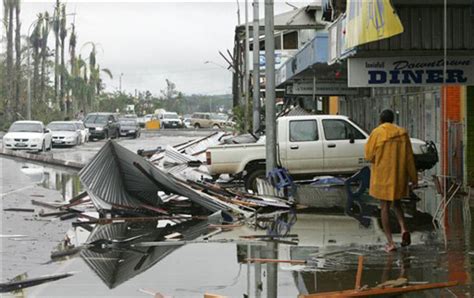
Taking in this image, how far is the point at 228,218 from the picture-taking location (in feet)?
50.3

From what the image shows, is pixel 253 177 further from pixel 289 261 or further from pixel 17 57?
pixel 17 57

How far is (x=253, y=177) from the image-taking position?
20.8 meters

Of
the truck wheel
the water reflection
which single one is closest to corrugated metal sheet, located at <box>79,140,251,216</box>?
the water reflection

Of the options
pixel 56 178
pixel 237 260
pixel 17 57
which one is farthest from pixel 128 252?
pixel 17 57

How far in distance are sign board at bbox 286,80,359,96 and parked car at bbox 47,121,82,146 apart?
56.6 feet

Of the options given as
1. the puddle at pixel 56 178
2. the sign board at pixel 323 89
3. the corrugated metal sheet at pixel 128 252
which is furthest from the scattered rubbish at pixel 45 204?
the sign board at pixel 323 89

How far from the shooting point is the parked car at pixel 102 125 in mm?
60969

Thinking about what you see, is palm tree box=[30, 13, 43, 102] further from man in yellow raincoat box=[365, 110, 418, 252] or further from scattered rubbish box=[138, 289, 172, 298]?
scattered rubbish box=[138, 289, 172, 298]

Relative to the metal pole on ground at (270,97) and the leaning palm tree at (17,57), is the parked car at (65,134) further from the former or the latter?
the metal pole on ground at (270,97)

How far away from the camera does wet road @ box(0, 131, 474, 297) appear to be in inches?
368

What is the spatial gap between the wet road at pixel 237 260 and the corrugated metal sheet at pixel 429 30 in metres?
3.14

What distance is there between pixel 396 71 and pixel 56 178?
496 inches

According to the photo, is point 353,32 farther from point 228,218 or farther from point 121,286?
point 121,286

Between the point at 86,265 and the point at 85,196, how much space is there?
6590 millimetres
